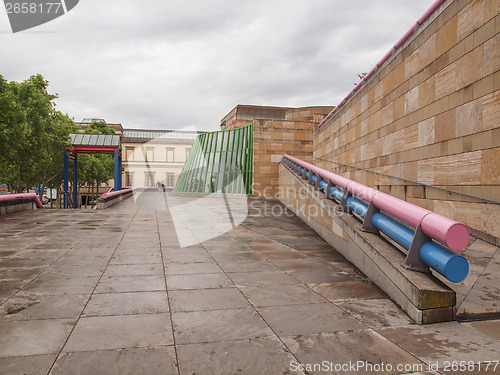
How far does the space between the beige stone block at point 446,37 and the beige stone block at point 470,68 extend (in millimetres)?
527

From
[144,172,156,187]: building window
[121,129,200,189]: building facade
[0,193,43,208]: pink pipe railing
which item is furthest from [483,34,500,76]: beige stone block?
[144,172,156,187]: building window

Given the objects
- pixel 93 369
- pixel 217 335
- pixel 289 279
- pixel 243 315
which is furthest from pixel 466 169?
→ pixel 93 369

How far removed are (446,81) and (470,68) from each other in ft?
2.51

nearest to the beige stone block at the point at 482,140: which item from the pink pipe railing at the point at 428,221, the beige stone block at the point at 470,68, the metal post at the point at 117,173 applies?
the beige stone block at the point at 470,68

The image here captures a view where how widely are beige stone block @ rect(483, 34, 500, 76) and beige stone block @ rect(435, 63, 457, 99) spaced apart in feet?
2.92

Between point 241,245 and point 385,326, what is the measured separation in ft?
15.3

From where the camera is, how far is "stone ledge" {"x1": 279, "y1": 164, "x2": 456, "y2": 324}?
12.5ft

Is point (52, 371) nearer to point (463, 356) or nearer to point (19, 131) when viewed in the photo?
point (463, 356)

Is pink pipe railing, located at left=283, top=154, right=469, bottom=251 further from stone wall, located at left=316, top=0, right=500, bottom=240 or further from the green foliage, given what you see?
the green foliage

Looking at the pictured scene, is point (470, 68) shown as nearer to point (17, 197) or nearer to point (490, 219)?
point (490, 219)

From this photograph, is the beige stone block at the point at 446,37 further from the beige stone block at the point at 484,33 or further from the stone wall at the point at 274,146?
the stone wall at the point at 274,146

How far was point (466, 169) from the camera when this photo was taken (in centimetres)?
664

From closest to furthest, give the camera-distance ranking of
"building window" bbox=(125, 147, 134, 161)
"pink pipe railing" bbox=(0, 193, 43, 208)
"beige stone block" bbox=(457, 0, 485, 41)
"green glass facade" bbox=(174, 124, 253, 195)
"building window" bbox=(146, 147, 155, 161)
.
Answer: "beige stone block" bbox=(457, 0, 485, 41)
"pink pipe railing" bbox=(0, 193, 43, 208)
"green glass facade" bbox=(174, 124, 253, 195)
"building window" bbox=(125, 147, 134, 161)
"building window" bbox=(146, 147, 155, 161)

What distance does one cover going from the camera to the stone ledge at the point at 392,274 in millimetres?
3803
